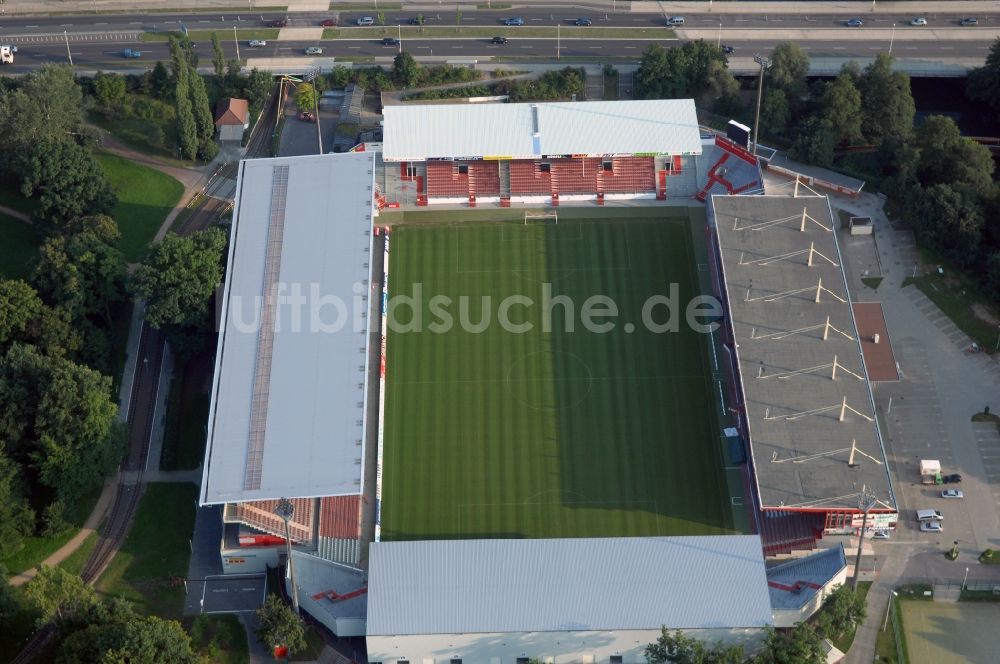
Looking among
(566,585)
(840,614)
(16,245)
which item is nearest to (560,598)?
(566,585)

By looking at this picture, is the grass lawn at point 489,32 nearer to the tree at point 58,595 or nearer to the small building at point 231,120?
the small building at point 231,120

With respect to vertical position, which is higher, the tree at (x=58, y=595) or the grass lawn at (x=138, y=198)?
the grass lawn at (x=138, y=198)

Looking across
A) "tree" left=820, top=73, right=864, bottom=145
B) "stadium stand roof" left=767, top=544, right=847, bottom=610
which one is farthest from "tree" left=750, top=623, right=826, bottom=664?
"tree" left=820, top=73, right=864, bottom=145

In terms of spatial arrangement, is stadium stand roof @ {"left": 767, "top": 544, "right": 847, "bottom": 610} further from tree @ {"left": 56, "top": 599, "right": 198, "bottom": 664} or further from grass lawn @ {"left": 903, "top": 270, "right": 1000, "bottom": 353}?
tree @ {"left": 56, "top": 599, "right": 198, "bottom": 664}

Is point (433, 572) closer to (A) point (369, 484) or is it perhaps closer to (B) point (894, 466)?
(A) point (369, 484)

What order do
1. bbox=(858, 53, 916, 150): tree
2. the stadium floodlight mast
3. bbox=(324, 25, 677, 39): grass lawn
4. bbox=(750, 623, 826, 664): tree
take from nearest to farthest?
bbox=(750, 623, 826, 664): tree
the stadium floodlight mast
bbox=(858, 53, 916, 150): tree
bbox=(324, 25, 677, 39): grass lawn

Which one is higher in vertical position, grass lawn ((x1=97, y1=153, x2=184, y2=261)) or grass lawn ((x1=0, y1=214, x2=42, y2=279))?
grass lawn ((x1=97, y1=153, x2=184, y2=261))

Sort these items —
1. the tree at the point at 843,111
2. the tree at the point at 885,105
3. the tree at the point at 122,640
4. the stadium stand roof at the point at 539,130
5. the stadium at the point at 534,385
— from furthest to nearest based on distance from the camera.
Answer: the tree at the point at 885,105 → the tree at the point at 843,111 → the stadium stand roof at the point at 539,130 → the stadium at the point at 534,385 → the tree at the point at 122,640

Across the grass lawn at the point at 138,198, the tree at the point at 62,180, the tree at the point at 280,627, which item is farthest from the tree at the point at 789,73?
the tree at the point at 280,627

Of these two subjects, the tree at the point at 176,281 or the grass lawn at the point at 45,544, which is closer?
the grass lawn at the point at 45,544
